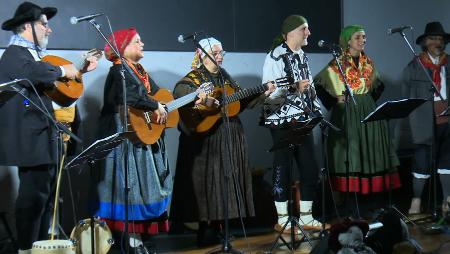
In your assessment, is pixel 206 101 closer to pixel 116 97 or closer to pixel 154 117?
pixel 154 117

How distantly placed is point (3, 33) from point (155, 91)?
1283 mm

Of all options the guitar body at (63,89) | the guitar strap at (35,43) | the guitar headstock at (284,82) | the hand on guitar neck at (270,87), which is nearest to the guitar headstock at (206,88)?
the hand on guitar neck at (270,87)

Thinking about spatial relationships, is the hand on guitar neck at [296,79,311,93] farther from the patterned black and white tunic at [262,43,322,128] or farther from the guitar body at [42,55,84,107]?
the guitar body at [42,55,84,107]

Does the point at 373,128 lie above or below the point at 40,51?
below

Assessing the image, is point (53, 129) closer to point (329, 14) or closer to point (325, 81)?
point (325, 81)

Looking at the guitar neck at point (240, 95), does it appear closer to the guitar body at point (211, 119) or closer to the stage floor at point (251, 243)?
the guitar body at point (211, 119)

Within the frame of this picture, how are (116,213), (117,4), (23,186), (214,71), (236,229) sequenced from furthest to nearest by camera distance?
(236,229) → (117,4) → (214,71) → (116,213) → (23,186)

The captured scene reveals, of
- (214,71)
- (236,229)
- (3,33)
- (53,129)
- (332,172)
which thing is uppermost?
(3,33)

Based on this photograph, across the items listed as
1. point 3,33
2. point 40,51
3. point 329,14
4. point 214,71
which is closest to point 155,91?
point 214,71

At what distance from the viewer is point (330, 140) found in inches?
262

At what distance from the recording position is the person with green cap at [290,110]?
5945mm

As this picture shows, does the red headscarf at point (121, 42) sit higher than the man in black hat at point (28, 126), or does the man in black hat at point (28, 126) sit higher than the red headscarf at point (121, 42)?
the red headscarf at point (121, 42)

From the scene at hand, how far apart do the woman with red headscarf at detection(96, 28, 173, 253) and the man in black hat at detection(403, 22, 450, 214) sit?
8.98 feet

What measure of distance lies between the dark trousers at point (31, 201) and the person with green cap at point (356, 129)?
2.82m
